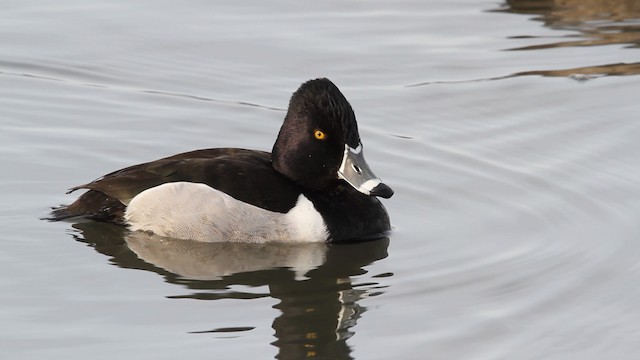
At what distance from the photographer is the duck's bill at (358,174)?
8898 millimetres

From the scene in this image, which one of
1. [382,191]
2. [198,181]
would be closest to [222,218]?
[198,181]

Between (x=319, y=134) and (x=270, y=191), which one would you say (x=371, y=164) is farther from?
(x=270, y=191)

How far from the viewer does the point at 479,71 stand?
1209cm

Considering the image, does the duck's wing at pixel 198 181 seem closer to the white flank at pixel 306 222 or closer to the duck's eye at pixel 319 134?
the white flank at pixel 306 222

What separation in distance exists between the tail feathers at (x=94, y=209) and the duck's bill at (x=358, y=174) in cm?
149

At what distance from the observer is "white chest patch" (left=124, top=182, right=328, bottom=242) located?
881 cm

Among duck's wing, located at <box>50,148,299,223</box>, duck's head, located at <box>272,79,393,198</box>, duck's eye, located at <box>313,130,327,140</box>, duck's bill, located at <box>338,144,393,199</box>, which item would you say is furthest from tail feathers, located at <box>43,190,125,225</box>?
duck's bill, located at <box>338,144,393,199</box>

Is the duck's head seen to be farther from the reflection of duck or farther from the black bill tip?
the reflection of duck

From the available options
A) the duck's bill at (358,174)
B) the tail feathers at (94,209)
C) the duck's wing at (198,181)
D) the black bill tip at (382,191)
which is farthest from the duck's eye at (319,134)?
the tail feathers at (94,209)

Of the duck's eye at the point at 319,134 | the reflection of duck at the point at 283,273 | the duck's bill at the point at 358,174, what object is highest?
the duck's eye at the point at 319,134

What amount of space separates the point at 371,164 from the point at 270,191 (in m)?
1.57

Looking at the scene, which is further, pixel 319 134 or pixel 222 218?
pixel 319 134

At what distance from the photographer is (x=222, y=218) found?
8828mm

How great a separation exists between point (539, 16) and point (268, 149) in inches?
161
